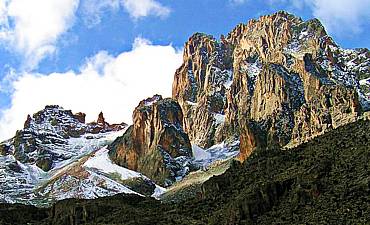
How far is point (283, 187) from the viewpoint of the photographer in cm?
10469

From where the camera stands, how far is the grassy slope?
91625 millimetres

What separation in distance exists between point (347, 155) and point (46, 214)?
7314cm

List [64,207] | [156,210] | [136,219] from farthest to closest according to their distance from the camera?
1. [64,207]
2. [156,210]
3. [136,219]

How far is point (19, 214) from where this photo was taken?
149m

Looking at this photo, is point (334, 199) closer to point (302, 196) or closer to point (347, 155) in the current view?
point (302, 196)

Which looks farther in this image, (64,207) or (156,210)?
(64,207)

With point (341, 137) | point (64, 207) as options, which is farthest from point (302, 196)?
point (64, 207)

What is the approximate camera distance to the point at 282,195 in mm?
103375

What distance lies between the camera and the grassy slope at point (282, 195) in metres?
91.6

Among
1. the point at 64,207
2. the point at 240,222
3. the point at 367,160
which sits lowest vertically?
the point at 240,222

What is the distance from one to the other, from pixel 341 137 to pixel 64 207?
60.5 metres

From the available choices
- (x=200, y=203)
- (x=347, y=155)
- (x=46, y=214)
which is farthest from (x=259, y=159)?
(x=46, y=214)

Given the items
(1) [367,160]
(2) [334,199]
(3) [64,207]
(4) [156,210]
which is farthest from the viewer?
(3) [64,207]

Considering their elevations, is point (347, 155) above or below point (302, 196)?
above
